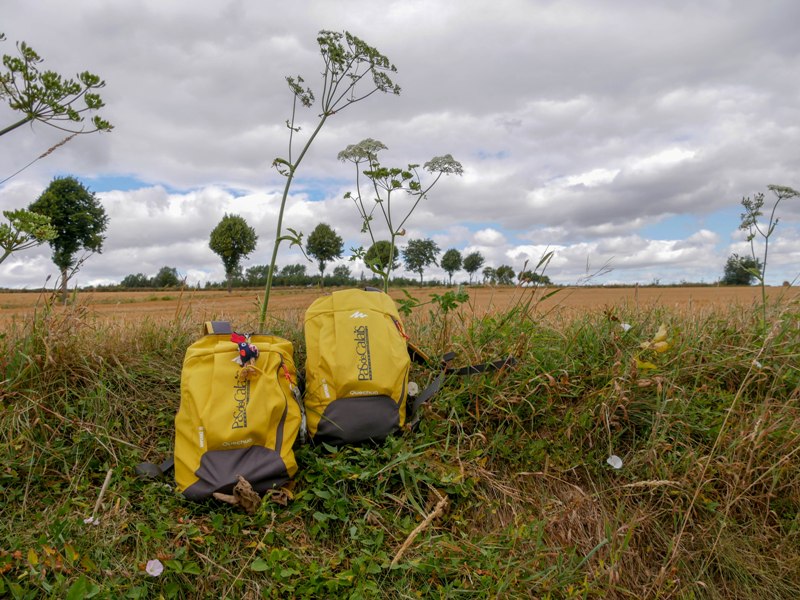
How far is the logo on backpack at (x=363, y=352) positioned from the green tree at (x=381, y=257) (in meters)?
0.91

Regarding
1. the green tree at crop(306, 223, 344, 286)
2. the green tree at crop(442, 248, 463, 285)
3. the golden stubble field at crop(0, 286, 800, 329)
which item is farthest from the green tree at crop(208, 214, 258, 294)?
the golden stubble field at crop(0, 286, 800, 329)

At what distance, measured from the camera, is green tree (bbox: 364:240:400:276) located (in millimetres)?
4086

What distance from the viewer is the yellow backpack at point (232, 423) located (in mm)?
2721

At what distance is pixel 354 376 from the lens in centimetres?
308

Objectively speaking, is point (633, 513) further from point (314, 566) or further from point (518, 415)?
point (314, 566)

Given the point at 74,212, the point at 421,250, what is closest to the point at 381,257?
the point at 421,250

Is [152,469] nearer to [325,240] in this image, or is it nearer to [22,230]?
[22,230]

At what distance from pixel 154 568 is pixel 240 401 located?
88cm

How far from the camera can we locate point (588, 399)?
3.45 metres

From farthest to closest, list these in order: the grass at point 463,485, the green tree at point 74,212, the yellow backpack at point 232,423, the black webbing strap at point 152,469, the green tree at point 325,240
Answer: the green tree at point 325,240
the green tree at point 74,212
the black webbing strap at point 152,469
the yellow backpack at point 232,423
the grass at point 463,485

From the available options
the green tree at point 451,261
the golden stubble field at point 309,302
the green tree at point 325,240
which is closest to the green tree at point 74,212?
the green tree at point 325,240

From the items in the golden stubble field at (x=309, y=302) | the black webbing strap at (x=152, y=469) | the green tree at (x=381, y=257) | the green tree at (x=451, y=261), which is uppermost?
the green tree at (x=451, y=261)

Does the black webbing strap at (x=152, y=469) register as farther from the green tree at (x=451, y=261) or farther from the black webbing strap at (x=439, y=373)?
the green tree at (x=451, y=261)

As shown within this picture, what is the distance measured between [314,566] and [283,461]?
0.60 m
